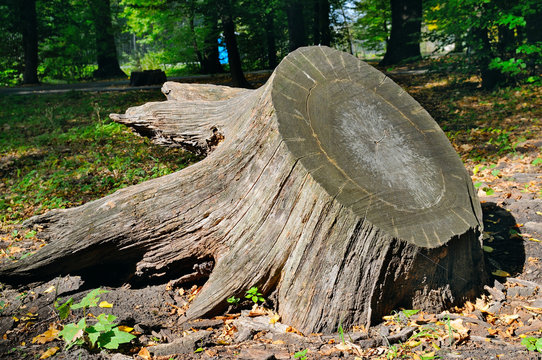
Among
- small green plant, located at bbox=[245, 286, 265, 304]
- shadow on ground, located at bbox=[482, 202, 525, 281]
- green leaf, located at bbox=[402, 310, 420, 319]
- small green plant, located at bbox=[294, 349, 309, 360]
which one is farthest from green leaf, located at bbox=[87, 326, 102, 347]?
shadow on ground, located at bbox=[482, 202, 525, 281]

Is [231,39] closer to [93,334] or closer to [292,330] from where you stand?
[292,330]

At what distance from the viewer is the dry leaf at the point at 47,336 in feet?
7.67

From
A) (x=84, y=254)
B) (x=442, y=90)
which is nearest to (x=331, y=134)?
(x=84, y=254)

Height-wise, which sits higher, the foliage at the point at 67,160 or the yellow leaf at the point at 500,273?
the foliage at the point at 67,160

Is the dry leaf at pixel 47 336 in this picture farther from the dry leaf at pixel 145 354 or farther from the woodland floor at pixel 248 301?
the dry leaf at pixel 145 354

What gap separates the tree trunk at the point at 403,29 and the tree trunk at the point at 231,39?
4.62m

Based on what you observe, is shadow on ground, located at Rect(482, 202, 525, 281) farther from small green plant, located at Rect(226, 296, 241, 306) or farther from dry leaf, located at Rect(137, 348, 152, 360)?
dry leaf, located at Rect(137, 348, 152, 360)

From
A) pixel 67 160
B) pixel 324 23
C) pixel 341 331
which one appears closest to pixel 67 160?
pixel 67 160

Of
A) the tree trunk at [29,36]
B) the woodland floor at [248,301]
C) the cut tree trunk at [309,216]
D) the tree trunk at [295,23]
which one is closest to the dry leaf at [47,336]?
the woodland floor at [248,301]

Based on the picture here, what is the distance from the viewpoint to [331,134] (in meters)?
2.77

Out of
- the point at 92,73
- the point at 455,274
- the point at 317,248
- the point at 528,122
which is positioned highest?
the point at 92,73

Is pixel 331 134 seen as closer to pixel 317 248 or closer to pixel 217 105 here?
pixel 317 248

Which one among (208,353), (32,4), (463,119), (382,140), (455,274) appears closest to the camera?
(208,353)

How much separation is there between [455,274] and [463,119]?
204 inches
